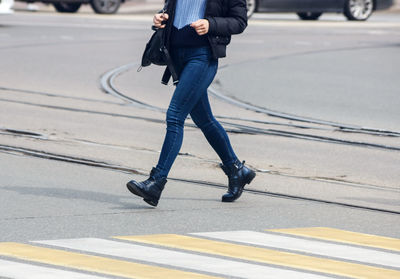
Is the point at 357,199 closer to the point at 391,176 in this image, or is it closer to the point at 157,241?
the point at 391,176

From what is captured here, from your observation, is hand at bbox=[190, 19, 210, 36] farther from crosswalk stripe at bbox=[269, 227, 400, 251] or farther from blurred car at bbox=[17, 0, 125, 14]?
blurred car at bbox=[17, 0, 125, 14]

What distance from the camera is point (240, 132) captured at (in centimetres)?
1170

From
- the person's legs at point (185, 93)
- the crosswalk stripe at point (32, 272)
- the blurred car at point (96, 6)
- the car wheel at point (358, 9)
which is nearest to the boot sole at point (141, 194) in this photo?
the person's legs at point (185, 93)

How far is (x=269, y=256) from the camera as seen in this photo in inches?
242

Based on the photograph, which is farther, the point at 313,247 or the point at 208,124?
the point at 208,124

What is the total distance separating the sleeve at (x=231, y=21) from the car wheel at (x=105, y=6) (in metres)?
26.4

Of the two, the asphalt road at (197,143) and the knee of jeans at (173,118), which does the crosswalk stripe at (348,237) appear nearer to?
the asphalt road at (197,143)

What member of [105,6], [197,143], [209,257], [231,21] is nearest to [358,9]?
[105,6]

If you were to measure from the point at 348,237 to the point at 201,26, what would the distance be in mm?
1662

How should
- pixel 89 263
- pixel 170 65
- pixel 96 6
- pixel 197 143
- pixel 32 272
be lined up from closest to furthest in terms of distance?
1. pixel 32 272
2. pixel 89 263
3. pixel 170 65
4. pixel 197 143
5. pixel 96 6

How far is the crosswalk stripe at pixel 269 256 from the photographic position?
19.0ft

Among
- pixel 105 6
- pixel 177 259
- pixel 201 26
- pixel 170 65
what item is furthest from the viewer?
pixel 105 6

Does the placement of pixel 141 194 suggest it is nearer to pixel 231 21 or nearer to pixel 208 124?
pixel 208 124

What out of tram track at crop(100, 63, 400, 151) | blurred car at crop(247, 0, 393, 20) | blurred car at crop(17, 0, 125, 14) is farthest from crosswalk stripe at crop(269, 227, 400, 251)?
blurred car at crop(17, 0, 125, 14)
